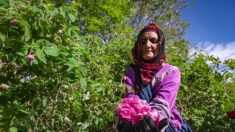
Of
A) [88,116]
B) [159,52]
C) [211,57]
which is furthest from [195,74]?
[159,52]

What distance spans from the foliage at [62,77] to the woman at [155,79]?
0.25m

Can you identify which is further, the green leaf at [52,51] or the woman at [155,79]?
the woman at [155,79]

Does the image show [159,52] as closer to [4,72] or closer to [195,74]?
[4,72]

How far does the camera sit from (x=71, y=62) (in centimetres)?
208

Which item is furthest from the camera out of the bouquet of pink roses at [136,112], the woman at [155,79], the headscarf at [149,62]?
the headscarf at [149,62]

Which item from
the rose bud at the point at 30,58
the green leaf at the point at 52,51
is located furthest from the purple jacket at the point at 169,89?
the rose bud at the point at 30,58

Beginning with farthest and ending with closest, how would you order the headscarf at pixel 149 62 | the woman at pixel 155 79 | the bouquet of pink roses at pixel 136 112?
the headscarf at pixel 149 62, the woman at pixel 155 79, the bouquet of pink roses at pixel 136 112

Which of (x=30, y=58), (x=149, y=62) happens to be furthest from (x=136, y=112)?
(x=30, y=58)

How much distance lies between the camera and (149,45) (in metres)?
2.43

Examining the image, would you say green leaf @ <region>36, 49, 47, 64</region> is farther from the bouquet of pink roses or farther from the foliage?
the bouquet of pink roses

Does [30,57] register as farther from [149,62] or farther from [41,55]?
[149,62]

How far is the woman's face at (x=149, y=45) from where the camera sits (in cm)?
242

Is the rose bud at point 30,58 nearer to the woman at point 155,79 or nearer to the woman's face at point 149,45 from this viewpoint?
the woman at point 155,79

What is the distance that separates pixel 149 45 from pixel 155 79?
9.3 inches
